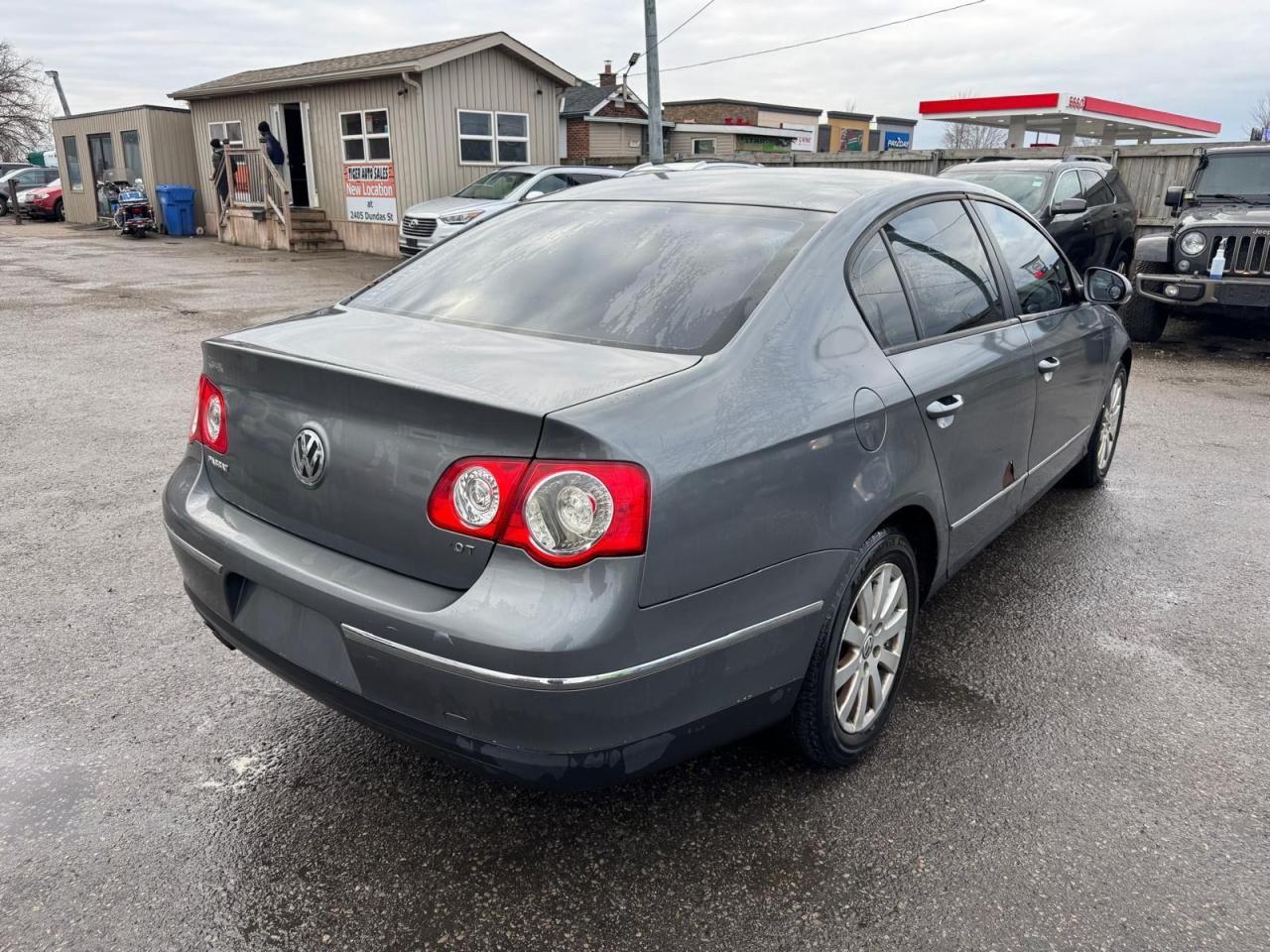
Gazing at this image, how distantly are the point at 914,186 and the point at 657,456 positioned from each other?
173 centimetres

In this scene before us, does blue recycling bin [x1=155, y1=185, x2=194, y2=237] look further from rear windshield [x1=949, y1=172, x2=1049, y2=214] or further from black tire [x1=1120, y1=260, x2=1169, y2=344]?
black tire [x1=1120, y1=260, x2=1169, y2=344]

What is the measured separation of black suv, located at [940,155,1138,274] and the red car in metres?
31.0

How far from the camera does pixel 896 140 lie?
59.1 meters

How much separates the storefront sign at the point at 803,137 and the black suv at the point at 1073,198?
34.7 meters

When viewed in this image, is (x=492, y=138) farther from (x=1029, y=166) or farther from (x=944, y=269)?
(x=944, y=269)

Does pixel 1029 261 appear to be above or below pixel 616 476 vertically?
above

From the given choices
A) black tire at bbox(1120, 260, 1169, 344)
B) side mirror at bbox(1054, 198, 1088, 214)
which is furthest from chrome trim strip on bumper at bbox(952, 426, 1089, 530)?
black tire at bbox(1120, 260, 1169, 344)

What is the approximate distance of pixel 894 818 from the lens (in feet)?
8.30

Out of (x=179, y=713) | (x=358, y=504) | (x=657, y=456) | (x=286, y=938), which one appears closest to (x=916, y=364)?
(x=657, y=456)

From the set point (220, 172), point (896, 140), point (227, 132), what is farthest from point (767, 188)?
point (896, 140)

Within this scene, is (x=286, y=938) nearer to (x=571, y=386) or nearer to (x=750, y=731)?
(x=750, y=731)

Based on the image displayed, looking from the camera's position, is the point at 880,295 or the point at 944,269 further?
the point at 944,269

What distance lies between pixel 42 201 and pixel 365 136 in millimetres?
18325

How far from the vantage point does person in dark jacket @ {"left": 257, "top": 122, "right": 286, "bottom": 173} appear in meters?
20.1
